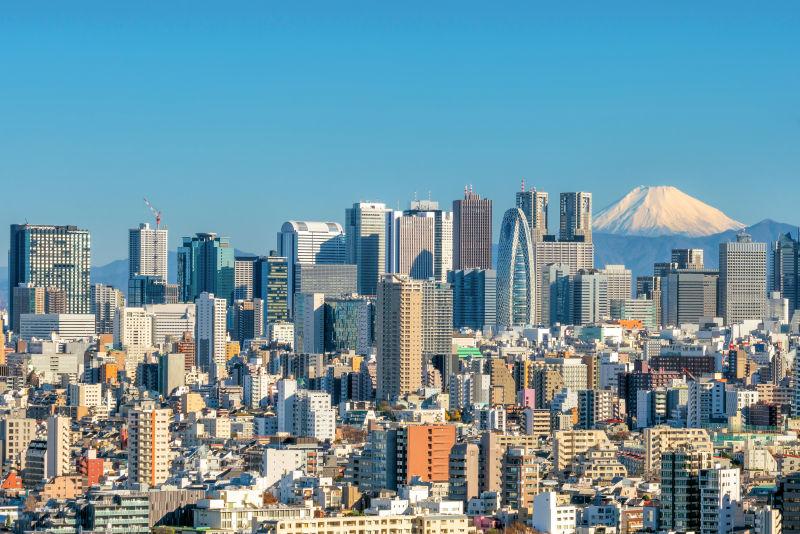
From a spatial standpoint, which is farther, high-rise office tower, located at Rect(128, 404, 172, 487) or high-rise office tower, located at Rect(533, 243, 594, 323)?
high-rise office tower, located at Rect(533, 243, 594, 323)

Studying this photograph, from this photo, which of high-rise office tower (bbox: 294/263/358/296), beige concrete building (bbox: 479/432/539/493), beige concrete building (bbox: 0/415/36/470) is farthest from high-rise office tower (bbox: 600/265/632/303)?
beige concrete building (bbox: 479/432/539/493)

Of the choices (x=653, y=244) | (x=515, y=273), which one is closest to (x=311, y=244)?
(x=515, y=273)

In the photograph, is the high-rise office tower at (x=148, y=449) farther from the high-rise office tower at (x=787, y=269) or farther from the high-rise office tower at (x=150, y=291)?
the high-rise office tower at (x=787, y=269)

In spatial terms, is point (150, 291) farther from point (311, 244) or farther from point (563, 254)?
point (563, 254)

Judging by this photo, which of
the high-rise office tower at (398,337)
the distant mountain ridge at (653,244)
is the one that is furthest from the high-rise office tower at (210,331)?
the distant mountain ridge at (653,244)

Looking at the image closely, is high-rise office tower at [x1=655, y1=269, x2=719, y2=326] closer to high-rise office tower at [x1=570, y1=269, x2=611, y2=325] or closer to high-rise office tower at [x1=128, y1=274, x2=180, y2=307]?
high-rise office tower at [x1=570, y1=269, x2=611, y2=325]

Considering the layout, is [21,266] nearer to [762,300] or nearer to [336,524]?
[762,300]

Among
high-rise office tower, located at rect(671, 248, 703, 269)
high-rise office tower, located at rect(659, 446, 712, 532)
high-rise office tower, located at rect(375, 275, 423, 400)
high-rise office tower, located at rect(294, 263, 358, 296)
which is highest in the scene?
high-rise office tower, located at rect(671, 248, 703, 269)
